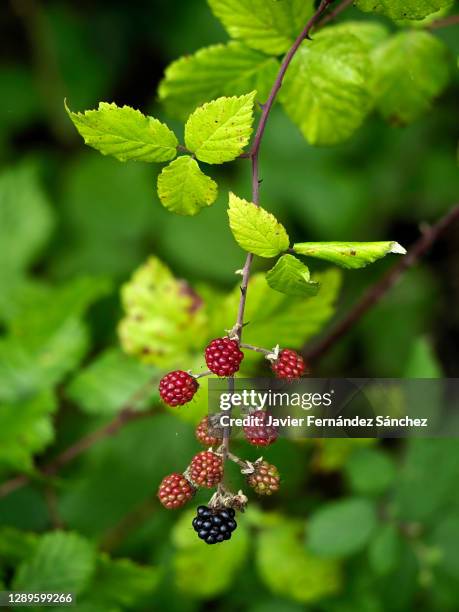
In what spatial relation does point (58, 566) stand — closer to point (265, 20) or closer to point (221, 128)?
point (221, 128)

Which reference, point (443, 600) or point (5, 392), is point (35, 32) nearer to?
point (5, 392)

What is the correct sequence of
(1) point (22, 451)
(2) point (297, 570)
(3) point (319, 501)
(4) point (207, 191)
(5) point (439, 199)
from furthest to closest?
(5) point (439, 199) → (3) point (319, 501) → (2) point (297, 570) → (1) point (22, 451) → (4) point (207, 191)

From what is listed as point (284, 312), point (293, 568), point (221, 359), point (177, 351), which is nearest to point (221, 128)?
point (221, 359)

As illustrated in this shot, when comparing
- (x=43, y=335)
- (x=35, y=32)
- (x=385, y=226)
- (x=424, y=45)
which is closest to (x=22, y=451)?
(x=43, y=335)

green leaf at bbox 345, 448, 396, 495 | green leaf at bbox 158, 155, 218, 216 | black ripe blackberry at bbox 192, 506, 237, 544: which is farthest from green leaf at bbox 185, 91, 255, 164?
green leaf at bbox 345, 448, 396, 495

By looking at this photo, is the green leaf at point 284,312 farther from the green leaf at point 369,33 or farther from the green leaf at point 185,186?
the green leaf at point 369,33

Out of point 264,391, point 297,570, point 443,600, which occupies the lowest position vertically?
point 443,600
